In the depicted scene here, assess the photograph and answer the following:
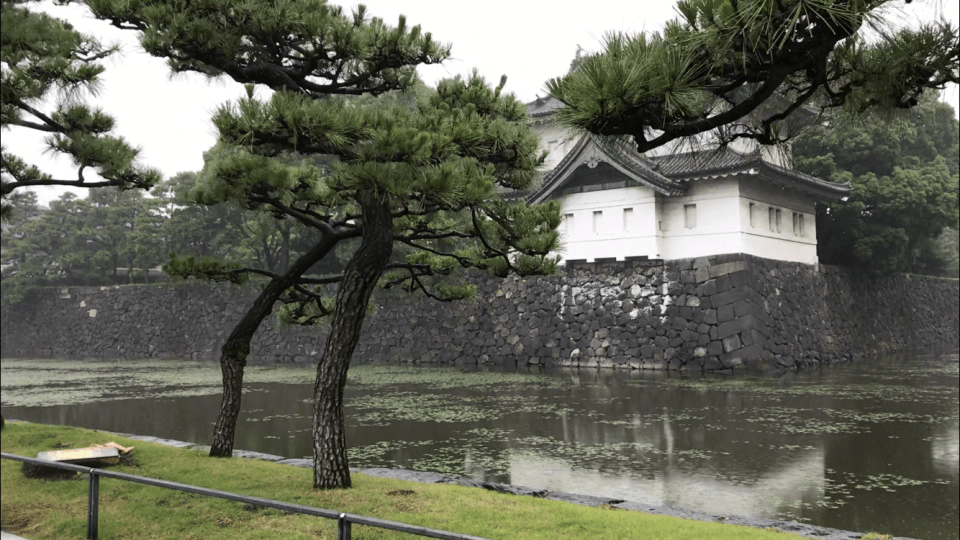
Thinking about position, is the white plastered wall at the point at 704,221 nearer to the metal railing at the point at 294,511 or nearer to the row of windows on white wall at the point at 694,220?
the row of windows on white wall at the point at 694,220

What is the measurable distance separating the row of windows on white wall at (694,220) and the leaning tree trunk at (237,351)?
37.9 feet

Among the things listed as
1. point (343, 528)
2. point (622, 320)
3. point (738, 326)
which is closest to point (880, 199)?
point (738, 326)

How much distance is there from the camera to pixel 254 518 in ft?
13.1

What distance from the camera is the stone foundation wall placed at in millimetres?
15758

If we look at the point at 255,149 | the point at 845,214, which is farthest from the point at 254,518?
the point at 845,214

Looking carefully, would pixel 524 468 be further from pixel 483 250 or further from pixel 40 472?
pixel 40 472

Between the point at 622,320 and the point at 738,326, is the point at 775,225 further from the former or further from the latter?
the point at 622,320

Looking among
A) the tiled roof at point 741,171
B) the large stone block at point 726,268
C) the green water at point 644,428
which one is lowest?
the green water at point 644,428

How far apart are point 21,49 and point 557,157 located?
18674mm

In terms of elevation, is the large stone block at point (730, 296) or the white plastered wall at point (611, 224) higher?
the white plastered wall at point (611, 224)

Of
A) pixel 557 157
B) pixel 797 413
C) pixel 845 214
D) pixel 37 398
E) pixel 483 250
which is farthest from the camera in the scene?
pixel 557 157

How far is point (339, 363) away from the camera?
4879 mm

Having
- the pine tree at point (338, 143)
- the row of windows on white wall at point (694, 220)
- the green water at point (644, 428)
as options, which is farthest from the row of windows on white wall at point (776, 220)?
the pine tree at point (338, 143)

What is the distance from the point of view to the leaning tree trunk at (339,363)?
478 centimetres
